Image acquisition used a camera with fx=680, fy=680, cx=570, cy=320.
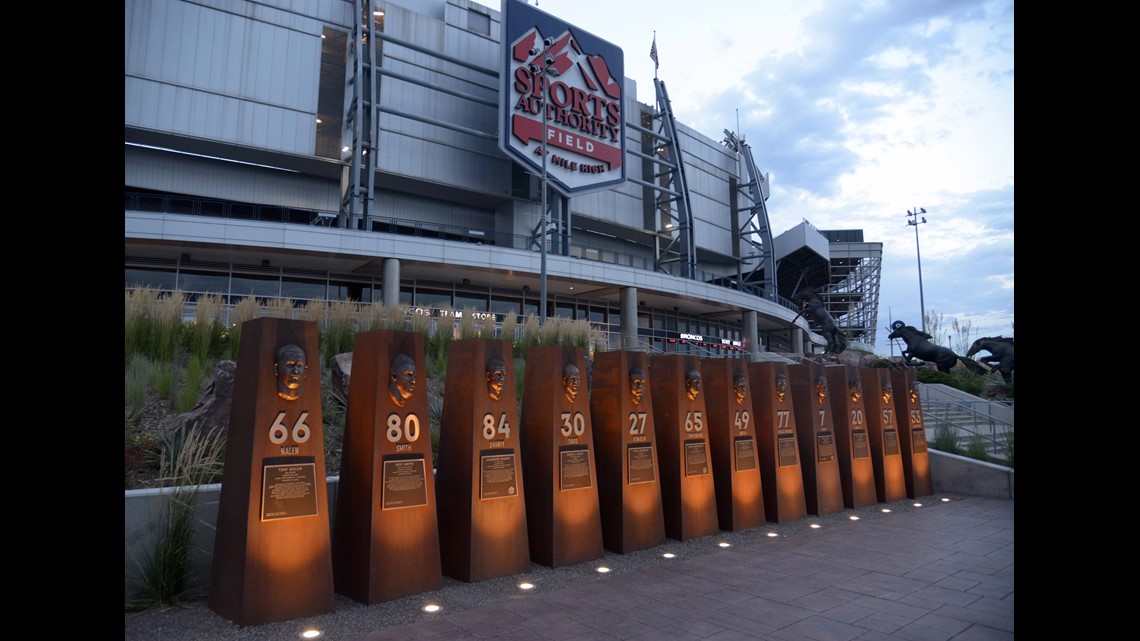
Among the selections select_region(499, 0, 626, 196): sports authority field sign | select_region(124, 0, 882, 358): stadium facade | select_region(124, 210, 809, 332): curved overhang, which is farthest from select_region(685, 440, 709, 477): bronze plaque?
select_region(499, 0, 626, 196): sports authority field sign

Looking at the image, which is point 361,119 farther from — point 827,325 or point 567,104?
point 827,325

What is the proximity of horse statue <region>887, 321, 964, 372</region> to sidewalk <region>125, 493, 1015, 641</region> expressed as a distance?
57.6 feet

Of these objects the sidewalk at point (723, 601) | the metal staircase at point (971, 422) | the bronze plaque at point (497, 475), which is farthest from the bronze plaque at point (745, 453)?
the metal staircase at point (971, 422)

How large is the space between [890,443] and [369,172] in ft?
70.0

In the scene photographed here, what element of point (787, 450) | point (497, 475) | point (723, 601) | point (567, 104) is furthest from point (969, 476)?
point (567, 104)

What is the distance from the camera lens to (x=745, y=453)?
879 centimetres

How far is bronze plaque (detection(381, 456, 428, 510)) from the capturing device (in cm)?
557

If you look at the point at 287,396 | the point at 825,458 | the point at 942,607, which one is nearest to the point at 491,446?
the point at 287,396

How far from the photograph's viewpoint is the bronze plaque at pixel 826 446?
991 cm

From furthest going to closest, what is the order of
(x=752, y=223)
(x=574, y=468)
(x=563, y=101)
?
(x=752, y=223) → (x=563, y=101) → (x=574, y=468)

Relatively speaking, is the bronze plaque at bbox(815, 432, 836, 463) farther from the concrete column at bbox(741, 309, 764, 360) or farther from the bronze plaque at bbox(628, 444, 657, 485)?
the concrete column at bbox(741, 309, 764, 360)

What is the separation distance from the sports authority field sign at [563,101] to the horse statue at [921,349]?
46.5 feet

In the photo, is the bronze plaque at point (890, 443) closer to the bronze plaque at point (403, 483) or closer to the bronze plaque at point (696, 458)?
the bronze plaque at point (696, 458)
